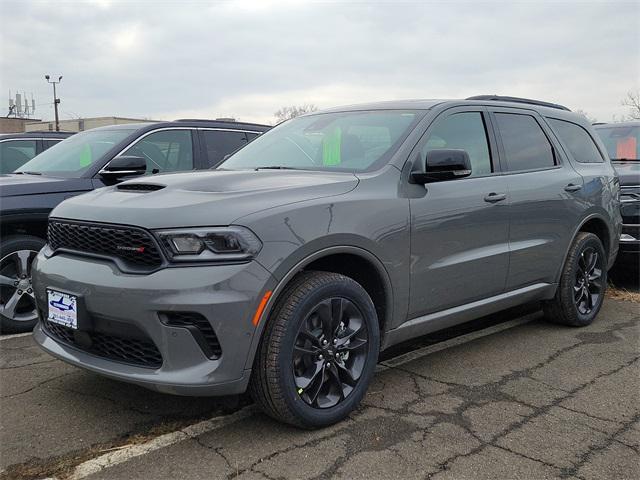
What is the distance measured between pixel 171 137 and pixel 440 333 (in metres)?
3.16

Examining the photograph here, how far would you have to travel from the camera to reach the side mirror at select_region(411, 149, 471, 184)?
348 cm

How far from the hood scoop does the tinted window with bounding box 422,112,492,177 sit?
171cm

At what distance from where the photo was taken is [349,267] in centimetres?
335

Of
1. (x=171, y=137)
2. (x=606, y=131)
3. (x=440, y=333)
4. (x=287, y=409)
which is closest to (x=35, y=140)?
(x=171, y=137)

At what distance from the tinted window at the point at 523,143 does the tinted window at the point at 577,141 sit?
1.03 feet

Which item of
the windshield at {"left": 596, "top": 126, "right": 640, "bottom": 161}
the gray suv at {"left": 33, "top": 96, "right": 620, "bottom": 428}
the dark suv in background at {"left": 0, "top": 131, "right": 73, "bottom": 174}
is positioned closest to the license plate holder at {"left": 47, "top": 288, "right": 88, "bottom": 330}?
the gray suv at {"left": 33, "top": 96, "right": 620, "bottom": 428}

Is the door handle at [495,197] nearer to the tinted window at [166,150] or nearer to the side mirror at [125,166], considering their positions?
the side mirror at [125,166]

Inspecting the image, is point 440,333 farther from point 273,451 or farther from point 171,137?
point 171,137

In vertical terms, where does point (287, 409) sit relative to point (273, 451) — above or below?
above

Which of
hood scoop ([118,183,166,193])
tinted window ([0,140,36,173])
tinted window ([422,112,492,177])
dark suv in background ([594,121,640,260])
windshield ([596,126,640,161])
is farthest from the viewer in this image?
windshield ([596,126,640,161])

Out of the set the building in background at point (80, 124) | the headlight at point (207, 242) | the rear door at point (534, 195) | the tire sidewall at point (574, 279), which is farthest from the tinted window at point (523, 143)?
the building in background at point (80, 124)

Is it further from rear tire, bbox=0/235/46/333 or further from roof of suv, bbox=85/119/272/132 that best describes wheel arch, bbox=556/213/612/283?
rear tire, bbox=0/235/46/333

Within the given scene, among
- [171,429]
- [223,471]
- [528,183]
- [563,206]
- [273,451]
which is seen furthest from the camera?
[563,206]

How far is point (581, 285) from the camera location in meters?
5.04
